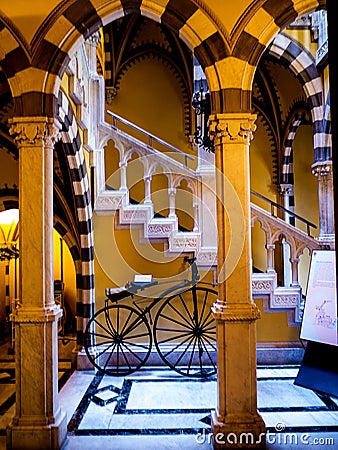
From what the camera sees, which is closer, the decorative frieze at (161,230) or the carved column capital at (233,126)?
the carved column capital at (233,126)

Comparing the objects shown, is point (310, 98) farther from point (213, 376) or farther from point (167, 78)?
point (213, 376)

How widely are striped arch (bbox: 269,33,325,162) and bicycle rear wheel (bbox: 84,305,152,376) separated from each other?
3548mm

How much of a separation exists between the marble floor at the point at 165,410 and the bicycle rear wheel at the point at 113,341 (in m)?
0.22

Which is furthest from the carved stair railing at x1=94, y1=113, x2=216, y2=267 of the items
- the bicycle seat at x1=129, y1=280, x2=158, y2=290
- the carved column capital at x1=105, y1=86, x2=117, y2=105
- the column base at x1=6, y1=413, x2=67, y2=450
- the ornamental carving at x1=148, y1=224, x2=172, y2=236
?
the carved column capital at x1=105, y1=86, x2=117, y2=105

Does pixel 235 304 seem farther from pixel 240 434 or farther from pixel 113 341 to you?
pixel 113 341

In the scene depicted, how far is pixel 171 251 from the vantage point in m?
5.05

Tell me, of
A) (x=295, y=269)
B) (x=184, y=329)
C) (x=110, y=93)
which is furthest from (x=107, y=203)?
(x=110, y=93)

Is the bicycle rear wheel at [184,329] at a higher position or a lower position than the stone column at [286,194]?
lower

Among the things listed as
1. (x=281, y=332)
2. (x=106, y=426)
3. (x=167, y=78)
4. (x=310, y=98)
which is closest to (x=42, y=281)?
(x=106, y=426)

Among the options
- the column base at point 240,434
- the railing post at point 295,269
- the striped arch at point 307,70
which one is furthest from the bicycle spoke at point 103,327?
the striped arch at point 307,70

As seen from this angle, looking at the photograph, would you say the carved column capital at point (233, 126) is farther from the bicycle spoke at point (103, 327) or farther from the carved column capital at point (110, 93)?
the carved column capital at point (110, 93)

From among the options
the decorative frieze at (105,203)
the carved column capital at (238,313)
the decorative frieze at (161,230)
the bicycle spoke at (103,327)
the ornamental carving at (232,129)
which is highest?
the ornamental carving at (232,129)

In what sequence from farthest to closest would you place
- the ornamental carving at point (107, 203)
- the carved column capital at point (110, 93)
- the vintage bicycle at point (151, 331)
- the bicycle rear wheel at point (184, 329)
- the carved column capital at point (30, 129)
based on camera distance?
the carved column capital at point (110, 93), the ornamental carving at point (107, 203), the bicycle rear wheel at point (184, 329), the vintage bicycle at point (151, 331), the carved column capital at point (30, 129)

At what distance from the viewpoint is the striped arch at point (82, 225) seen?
4656 millimetres
